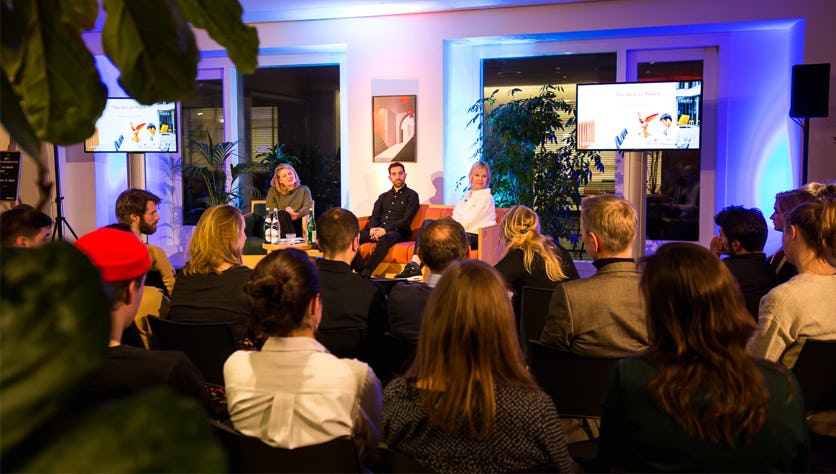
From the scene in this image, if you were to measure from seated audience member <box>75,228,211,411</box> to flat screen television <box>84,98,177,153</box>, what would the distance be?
7246 mm

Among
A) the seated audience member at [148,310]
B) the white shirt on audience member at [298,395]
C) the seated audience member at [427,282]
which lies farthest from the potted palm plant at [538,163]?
the white shirt on audience member at [298,395]

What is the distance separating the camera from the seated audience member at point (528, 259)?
12.5 feet

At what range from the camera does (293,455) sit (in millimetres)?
1649

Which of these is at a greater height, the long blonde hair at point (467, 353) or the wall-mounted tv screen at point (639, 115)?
the wall-mounted tv screen at point (639, 115)

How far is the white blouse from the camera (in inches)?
291

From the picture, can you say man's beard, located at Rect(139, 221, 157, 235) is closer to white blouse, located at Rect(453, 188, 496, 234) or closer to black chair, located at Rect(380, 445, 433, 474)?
black chair, located at Rect(380, 445, 433, 474)

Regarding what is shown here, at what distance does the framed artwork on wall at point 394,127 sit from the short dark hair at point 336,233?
16.2ft

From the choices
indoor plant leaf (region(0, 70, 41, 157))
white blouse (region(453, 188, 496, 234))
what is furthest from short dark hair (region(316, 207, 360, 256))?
white blouse (region(453, 188, 496, 234))

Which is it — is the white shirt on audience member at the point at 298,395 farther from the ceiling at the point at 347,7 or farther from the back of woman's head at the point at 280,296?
the ceiling at the point at 347,7

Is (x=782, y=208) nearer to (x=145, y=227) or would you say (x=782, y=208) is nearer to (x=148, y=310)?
(x=148, y=310)

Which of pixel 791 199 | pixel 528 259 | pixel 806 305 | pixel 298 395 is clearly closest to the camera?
pixel 298 395

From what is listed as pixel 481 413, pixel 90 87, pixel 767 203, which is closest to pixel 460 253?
pixel 481 413

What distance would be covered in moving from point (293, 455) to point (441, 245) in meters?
1.55

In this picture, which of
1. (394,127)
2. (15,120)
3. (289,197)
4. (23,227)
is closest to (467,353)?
(15,120)
